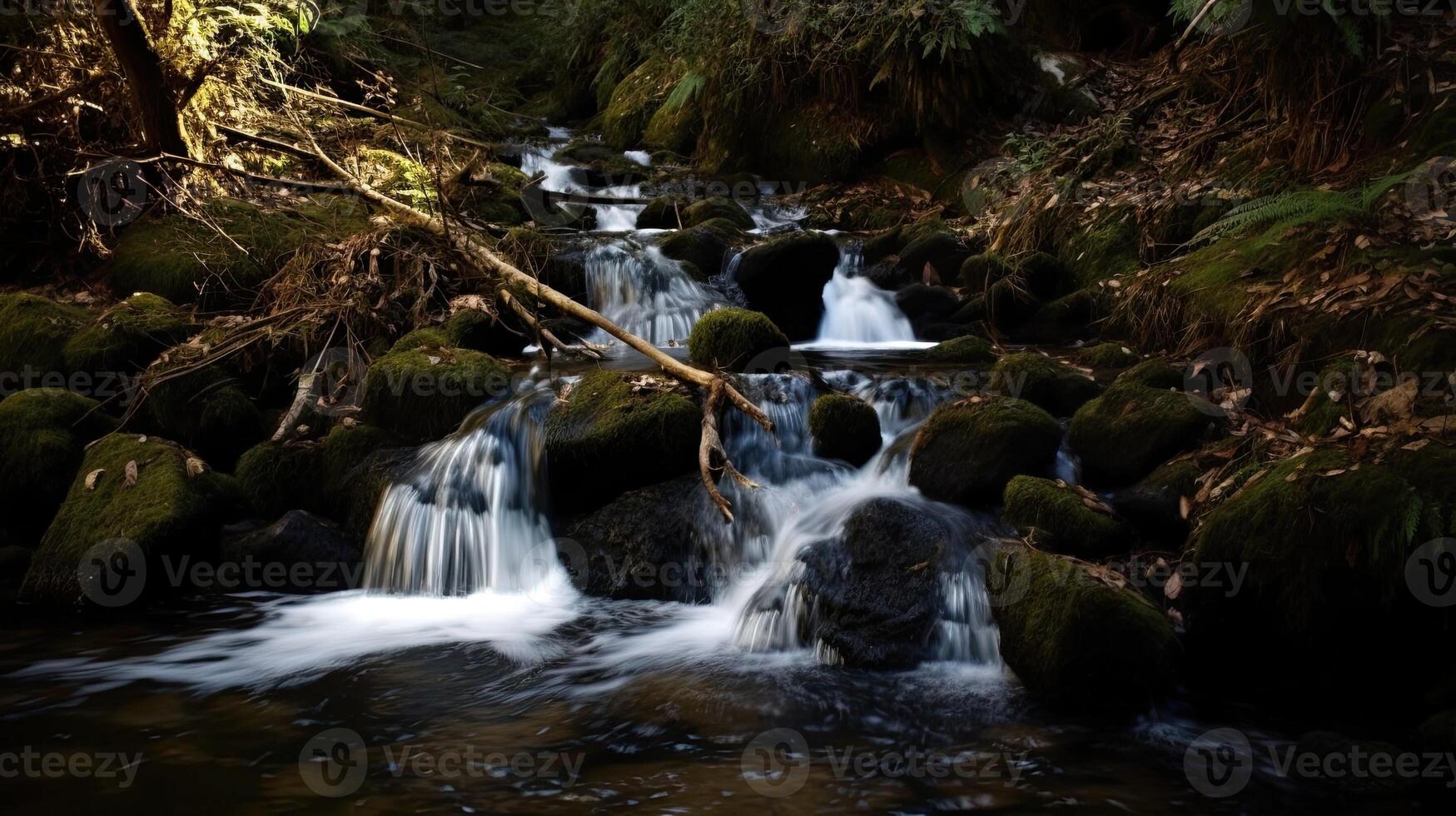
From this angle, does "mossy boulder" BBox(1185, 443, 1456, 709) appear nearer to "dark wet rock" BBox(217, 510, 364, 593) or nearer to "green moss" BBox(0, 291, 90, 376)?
"dark wet rock" BBox(217, 510, 364, 593)

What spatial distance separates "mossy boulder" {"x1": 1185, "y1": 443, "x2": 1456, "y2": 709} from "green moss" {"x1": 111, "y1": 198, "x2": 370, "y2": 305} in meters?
7.44

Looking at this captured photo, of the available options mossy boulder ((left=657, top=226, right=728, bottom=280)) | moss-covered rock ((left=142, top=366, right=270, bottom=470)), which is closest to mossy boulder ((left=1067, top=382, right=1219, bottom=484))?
mossy boulder ((left=657, top=226, right=728, bottom=280))

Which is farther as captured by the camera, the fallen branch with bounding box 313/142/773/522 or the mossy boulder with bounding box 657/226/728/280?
the mossy boulder with bounding box 657/226/728/280

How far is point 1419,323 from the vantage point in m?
5.05

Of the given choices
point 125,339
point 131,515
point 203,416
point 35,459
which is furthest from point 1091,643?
point 125,339

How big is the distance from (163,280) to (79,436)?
6.72 ft

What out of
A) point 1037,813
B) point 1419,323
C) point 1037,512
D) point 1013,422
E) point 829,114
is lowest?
point 1037,813

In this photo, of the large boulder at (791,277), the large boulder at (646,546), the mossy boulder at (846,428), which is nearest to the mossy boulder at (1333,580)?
the mossy boulder at (846,428)

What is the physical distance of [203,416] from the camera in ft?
22.5

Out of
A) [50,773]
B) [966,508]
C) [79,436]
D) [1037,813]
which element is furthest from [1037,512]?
[79,436]

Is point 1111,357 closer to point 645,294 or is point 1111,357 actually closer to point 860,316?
point 860,316

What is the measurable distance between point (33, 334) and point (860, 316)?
7.20 metres

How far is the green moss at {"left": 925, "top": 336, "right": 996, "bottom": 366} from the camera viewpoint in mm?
7551

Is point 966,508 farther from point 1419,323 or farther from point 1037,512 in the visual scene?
point 1419,323
